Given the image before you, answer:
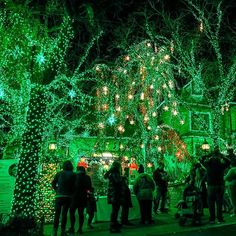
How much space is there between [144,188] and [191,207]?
1468 millimetres

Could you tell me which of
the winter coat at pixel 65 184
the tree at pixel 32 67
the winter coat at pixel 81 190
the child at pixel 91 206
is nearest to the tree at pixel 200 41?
the tree at pixel 32 67

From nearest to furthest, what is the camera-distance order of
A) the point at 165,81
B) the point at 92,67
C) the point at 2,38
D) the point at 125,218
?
1. the point at 125,218
2. the point at 2,38
3. the point at 165,81
4. the point at 92,67

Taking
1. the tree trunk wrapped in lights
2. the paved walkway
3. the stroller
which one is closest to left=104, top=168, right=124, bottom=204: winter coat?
the paved walkway

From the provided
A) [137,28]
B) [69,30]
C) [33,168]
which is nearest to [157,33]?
[137,28]

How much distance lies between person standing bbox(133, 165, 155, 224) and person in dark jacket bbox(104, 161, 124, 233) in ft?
3.61

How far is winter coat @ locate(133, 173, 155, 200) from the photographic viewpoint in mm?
11148

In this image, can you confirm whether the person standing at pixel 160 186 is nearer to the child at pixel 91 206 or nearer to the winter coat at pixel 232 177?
the winter coat at pixel 232 177

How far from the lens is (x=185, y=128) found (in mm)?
35219

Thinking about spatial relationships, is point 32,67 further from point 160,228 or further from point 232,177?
point 232,177

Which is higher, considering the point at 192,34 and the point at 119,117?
the point at 192,34

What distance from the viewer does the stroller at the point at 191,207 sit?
34.3 feet

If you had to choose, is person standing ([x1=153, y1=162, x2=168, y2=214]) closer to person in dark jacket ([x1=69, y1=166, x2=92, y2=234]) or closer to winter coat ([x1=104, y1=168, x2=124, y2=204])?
winter coat ([x1=104, y1=168, x2=124, y2=204])

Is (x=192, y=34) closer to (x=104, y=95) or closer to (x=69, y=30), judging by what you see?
(x=104, y=95)

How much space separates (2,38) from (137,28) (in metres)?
9.14
